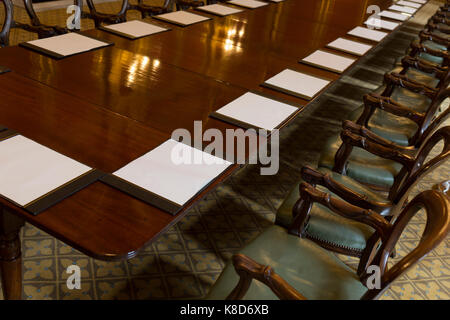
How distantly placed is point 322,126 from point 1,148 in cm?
216

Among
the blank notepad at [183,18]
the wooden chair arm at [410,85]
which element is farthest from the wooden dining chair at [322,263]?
the blank notepad at [183,18]

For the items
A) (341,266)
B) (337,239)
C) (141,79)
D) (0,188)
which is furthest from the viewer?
(141,79)

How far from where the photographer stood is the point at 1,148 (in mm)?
977

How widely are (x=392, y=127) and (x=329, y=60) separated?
1.40ft

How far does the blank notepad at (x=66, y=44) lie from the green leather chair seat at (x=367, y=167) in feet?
3.34

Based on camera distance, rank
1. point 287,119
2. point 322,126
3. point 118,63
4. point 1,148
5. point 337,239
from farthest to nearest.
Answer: point 322,126 < point 118,63 < point 287,119 < point 337,239 < point 1,148

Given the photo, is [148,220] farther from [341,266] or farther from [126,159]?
[341,266]

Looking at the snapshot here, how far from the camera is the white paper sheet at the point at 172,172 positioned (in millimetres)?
937

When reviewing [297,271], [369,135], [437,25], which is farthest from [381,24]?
[297,271]

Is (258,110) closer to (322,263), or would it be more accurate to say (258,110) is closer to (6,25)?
(322,263)

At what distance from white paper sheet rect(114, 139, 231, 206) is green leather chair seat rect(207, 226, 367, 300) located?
0.75ft

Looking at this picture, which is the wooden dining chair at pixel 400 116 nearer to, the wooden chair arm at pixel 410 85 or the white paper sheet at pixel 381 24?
the wooden chair arm at pixel 410 85

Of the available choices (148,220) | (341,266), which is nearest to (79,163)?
(148,220)

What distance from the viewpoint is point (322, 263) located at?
1.10 metres
